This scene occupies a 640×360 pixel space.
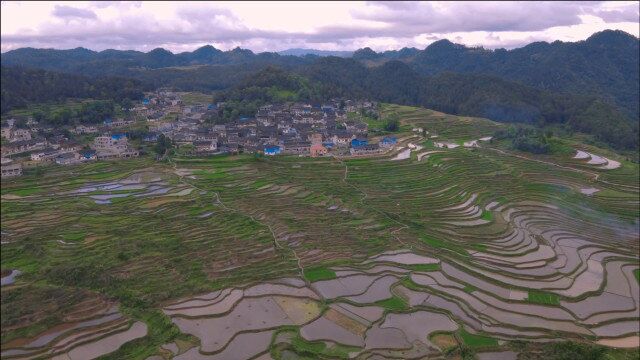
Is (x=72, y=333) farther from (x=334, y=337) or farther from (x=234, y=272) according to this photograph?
(x=334, y=337)

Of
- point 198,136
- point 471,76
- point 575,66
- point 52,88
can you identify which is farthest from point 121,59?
point 575,66

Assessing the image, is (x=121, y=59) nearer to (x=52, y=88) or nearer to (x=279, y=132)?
(x=52, y=88)

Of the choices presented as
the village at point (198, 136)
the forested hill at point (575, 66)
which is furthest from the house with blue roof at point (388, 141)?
the forested hill at point (575, 66)

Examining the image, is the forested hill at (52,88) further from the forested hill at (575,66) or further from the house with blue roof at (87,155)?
the forested hill at (575,66)

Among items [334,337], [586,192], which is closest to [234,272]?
[334,337]

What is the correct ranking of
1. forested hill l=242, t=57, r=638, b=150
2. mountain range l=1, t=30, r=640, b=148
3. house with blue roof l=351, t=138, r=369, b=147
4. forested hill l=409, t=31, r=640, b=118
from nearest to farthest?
house with blue roof l=351, t=138, r=369, b=147
forested hill l=242, t=57, r=638, b=150
mountain range l=1, t=30, r=640, b=148
forested hill l=409, t=31, r=640, b=118

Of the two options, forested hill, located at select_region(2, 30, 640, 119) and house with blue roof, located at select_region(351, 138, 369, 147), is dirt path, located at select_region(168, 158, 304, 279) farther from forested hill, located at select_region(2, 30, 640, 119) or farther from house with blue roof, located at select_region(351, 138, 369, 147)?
forested hill, located at select_region(2, 30, 640, 119)

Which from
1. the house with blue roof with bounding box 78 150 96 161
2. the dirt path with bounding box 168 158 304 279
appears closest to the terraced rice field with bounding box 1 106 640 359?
the dirt path with bounding box 168 158 304 279

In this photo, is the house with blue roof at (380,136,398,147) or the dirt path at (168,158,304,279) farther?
the house with blue roof at (380,136,398,147)
